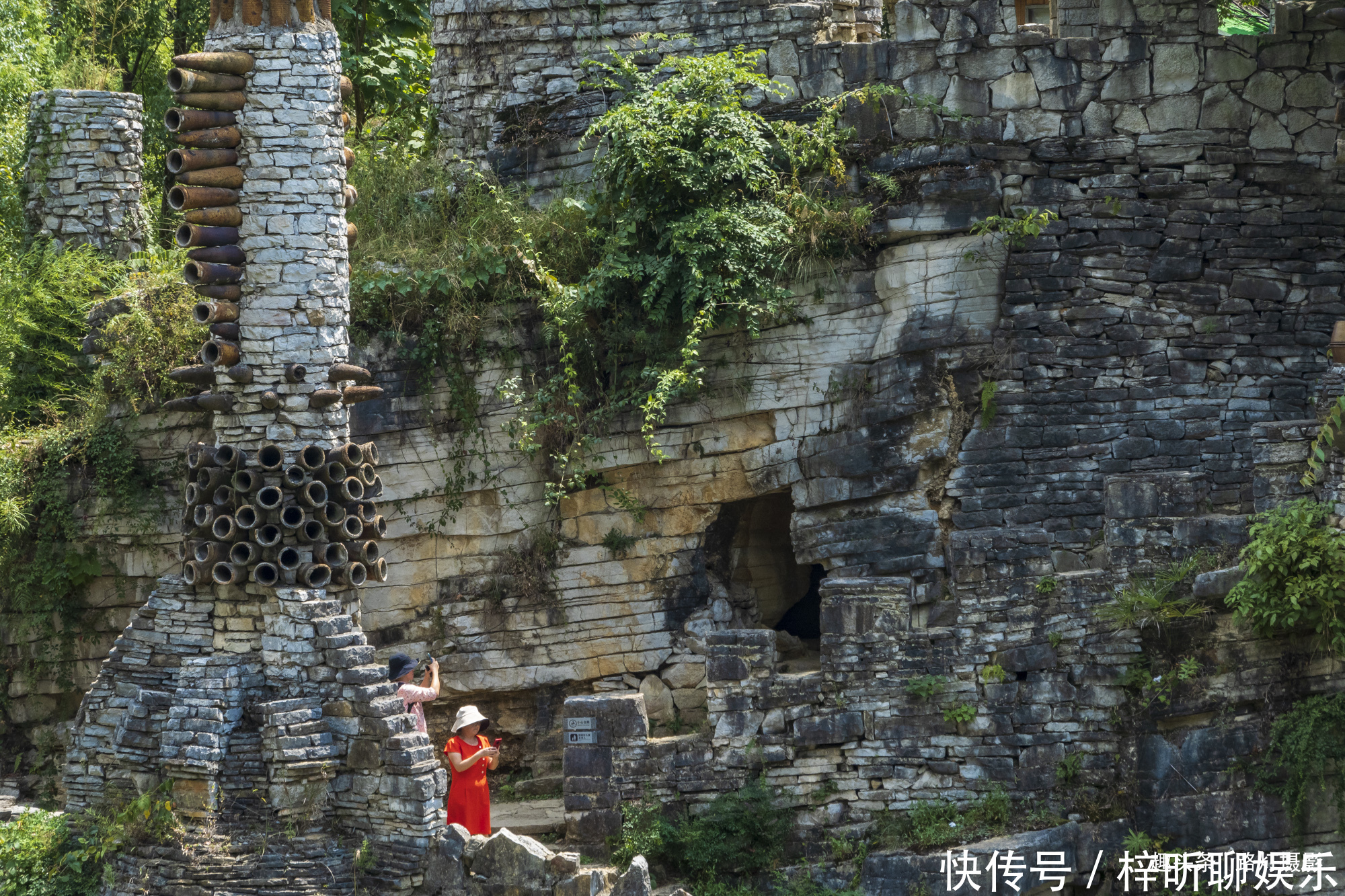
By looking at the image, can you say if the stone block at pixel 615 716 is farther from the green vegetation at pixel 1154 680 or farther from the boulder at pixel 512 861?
the green vegetation at pixel 1154 680

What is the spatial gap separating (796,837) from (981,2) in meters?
6.28

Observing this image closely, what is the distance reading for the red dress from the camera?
936cm

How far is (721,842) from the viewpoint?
9.54 m

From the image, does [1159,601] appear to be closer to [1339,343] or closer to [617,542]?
[1339,343]

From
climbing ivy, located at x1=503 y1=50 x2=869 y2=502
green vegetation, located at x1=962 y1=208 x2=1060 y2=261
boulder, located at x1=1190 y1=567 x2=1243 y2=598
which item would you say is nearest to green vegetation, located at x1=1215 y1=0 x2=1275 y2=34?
green vegetation, located at x1=962 y1=208 x2=1060 y2=261

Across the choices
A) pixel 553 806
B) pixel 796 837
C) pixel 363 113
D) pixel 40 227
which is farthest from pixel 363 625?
pixel 363 113

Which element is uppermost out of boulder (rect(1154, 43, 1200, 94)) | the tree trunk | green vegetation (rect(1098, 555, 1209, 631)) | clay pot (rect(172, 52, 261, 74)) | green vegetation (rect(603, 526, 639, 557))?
the tree trunk

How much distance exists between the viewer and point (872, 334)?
1112 centimetres

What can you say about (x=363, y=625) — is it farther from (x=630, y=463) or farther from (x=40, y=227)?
(x=40, y=227)

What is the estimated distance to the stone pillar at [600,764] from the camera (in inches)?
384

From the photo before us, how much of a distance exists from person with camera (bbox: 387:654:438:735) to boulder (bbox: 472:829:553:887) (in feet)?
2.99

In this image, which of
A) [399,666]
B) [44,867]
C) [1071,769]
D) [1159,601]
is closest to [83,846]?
[44,867]

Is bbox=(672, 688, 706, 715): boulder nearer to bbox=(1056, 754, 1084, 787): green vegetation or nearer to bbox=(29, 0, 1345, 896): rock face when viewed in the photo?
bbox=(29, 0, 1345, 896): rock face

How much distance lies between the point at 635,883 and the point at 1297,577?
4185mm
